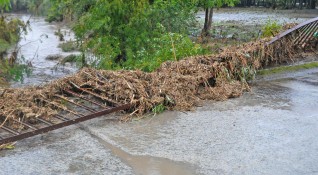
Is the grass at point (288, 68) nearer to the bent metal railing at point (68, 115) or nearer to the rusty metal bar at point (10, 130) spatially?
the bent metal railing at point (68, 115)

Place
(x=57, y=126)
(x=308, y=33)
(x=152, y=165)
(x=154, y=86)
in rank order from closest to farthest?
(x=152, y=165)
(x=57, y=126)
(x=154, y=86)
(x=308, y=33)

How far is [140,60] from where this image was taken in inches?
367

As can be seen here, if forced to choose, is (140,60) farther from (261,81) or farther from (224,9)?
(224,9)

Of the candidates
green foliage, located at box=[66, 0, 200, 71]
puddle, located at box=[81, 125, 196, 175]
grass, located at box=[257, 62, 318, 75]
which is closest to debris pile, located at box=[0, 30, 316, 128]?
grass, located at box=[257, 62, 318, 75]

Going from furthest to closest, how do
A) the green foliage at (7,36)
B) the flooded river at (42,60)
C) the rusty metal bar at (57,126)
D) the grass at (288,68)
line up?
the green foliage at (7,36), the flooded river at (42,60), the grass at (288,68), the rusty metal bar at (57,126)

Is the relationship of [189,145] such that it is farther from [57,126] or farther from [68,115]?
[68,115]

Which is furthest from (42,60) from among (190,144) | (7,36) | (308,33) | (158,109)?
(190,144)

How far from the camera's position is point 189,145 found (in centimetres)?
524

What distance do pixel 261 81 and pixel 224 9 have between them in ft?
66.7

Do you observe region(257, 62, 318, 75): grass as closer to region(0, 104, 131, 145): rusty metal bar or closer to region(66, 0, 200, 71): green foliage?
region(66, 0, 200, 71): green foliage

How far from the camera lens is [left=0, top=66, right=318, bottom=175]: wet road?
4.64 m

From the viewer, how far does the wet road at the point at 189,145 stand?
15.2 feet

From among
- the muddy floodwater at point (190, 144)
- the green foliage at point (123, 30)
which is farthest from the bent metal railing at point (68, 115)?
the green foliage at point (123, 30)

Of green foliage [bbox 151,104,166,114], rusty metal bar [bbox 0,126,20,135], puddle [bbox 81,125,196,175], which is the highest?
rusty metal bar [bbox 0,126,20,135]
